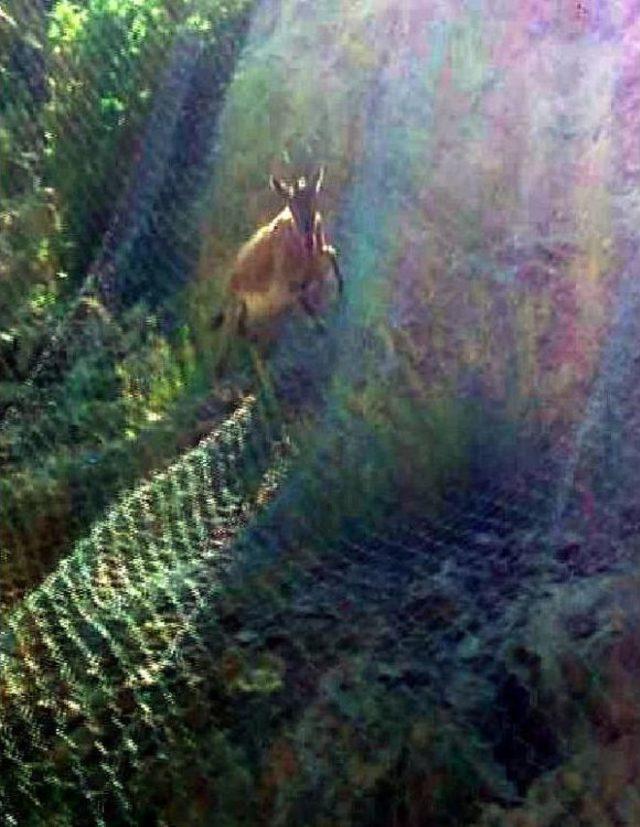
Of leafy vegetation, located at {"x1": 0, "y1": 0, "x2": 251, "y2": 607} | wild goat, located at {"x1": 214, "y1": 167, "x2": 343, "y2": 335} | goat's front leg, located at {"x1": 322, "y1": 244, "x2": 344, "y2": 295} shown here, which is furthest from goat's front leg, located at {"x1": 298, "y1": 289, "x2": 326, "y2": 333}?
leafy vegetation, located at {"x1": 0, "y1": 0, "x2": 251, "y2": 607}

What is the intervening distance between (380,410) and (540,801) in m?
1.45

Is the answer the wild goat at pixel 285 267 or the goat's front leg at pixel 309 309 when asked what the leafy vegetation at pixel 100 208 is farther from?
the goat's front leg at pixel 309 309

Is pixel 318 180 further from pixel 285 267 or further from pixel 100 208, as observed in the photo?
pixel 100 208

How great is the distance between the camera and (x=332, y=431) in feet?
12.9

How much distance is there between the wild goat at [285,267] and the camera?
5426 millimetres

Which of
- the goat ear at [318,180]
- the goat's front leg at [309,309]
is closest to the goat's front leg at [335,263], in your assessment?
the goat's front leg at [309,309]

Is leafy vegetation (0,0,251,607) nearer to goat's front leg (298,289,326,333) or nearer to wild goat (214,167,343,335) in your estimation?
wild goat (214,167,343,335)

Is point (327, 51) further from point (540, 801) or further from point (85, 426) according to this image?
point (540, 801)

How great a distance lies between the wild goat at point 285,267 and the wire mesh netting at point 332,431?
106mm

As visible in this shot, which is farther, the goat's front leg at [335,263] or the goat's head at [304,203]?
the goat's head at [304,203]

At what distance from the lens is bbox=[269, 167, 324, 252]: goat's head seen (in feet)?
18.1

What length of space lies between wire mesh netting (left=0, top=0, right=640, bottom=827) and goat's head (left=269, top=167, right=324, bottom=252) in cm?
25

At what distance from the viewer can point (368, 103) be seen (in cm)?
641

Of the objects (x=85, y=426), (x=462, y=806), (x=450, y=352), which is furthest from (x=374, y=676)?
(x=85, y=426)
